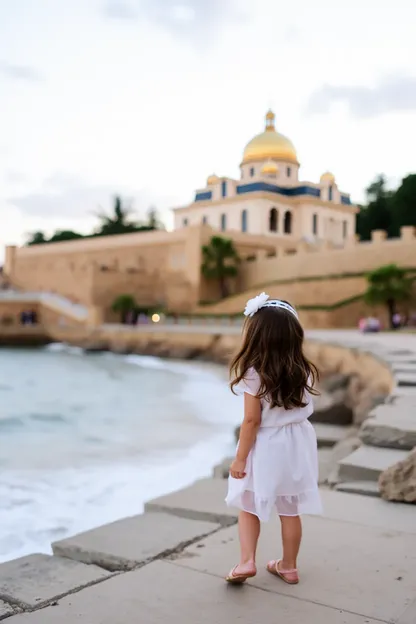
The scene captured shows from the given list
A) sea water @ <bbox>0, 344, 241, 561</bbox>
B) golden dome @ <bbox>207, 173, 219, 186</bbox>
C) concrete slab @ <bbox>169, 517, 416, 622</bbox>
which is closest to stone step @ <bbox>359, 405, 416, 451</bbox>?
concrete slab @ <bbox>169, 517, 416, 622</bbox>

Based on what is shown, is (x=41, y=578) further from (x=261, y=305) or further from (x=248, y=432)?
(x=261, y=305)

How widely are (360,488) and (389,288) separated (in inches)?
897

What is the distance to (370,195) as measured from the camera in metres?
55.8

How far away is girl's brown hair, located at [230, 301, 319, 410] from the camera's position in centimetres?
249

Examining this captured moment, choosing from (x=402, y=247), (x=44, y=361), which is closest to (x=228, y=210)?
(x=402, y=247)

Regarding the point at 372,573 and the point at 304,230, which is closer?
the point at 372,573

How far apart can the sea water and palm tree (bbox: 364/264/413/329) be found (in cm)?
876

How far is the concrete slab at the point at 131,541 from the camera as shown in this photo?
2.79 meters

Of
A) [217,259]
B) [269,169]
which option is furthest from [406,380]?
[269,169]

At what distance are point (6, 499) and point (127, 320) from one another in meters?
30.1

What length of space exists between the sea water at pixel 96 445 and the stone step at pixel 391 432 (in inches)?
86.1

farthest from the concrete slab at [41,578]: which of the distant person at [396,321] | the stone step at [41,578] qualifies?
the distant person at [396,321]

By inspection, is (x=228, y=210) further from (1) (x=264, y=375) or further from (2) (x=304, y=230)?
(1) (x=264, y=375)

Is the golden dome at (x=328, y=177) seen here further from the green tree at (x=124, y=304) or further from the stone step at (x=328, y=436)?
the stone step at (x=328, y=436)
